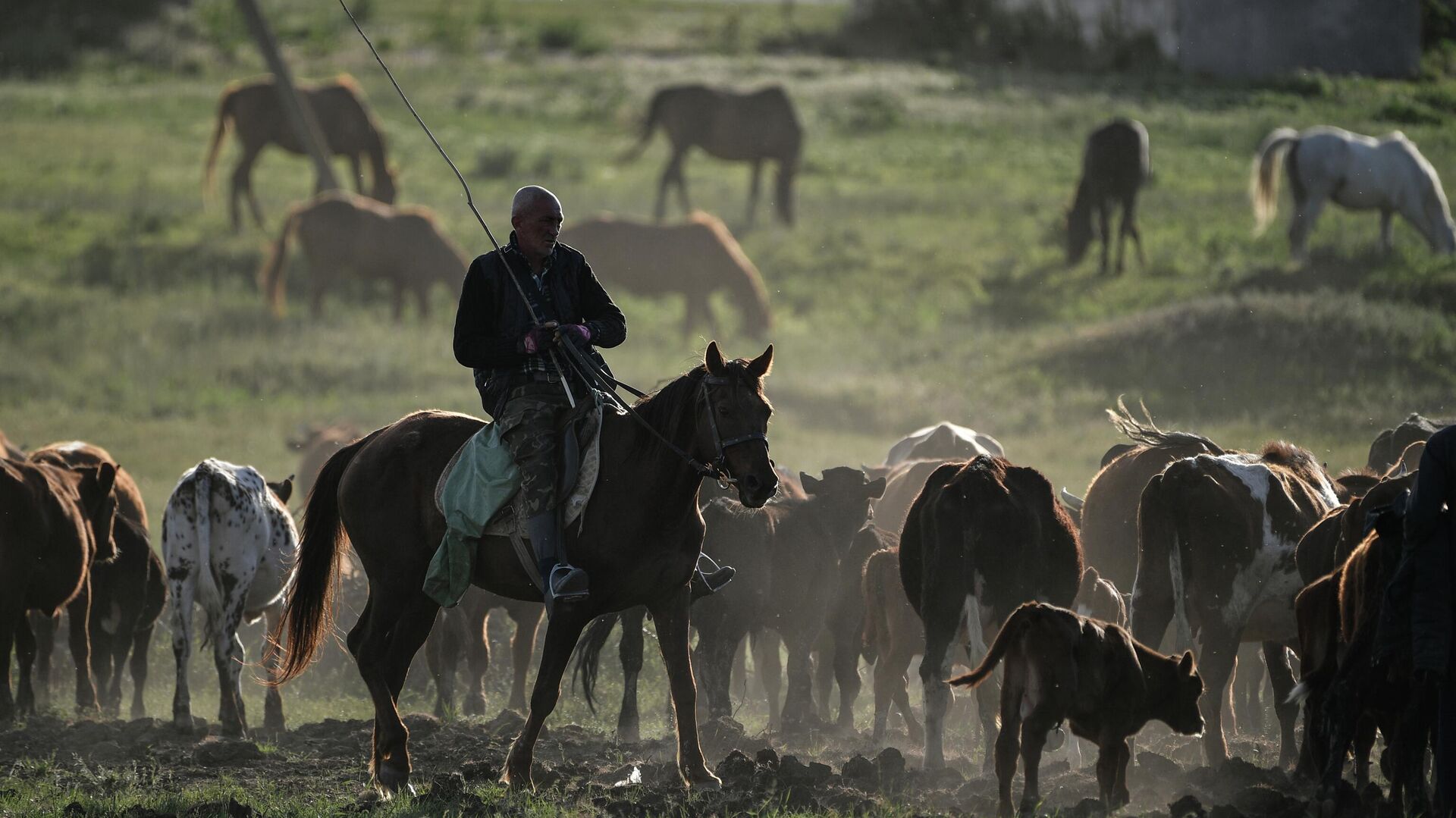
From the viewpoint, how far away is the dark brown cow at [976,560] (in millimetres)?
9672

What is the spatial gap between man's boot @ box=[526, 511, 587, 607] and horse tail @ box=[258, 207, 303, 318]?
21.9 meters

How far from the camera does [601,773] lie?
9375 millimetres

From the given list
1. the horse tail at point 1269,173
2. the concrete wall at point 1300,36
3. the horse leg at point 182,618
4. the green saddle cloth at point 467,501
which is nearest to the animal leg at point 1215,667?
the green saddle cloth at point 467,501

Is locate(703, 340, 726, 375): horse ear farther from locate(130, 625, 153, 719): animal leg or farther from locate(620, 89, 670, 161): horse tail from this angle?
locate(620, 89, 670, 161): horse tail

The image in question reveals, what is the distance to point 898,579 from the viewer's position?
452 inches

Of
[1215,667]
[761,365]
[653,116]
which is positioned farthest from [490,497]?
[653,116]

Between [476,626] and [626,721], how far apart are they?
2256 mm

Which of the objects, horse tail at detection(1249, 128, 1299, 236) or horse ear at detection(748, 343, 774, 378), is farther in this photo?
horse tail at detection(1249, 128, 1299, 236)

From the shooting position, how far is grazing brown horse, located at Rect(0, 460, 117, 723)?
11102 mm

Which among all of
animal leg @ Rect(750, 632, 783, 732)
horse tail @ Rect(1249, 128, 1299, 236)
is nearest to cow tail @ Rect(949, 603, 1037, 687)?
animal leg @ Rect(750, 632, 783, 732)

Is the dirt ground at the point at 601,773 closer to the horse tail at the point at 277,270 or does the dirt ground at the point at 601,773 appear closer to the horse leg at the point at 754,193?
the horse tail at the point at 277,270

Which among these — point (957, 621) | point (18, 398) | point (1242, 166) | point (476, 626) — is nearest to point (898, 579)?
point (957, 621)

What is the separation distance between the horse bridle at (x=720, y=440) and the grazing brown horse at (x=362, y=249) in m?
22.4

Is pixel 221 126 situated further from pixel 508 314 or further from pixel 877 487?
pixel 508 314
